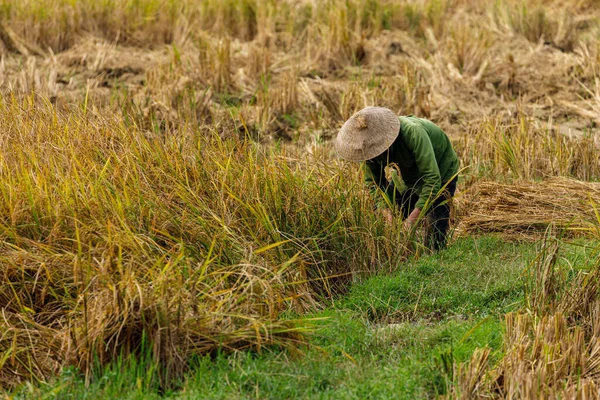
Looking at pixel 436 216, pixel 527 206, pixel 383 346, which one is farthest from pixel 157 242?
pixel 527 206

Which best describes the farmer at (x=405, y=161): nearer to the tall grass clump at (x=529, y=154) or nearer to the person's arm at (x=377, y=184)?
the person's arm at (x=377, y=184)

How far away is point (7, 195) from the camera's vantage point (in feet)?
18.3

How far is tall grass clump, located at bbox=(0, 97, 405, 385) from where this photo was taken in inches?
185

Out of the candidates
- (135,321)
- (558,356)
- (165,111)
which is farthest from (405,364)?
(165,111)

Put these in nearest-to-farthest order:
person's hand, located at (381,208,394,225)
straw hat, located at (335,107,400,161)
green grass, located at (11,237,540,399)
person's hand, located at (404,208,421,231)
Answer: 1. green grass, located at (11,237,540,399)
2. straw hat, located at (335,107,400,161)
3. person's hand, located at (381,208,394,225)
4. person's hand, located at (404,208,421,231)

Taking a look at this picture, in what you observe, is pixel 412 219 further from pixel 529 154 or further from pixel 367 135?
pixel 529 154

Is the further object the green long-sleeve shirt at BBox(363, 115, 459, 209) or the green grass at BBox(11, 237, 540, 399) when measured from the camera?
the green long-sleeve shirt at BBox(363, 115, 459, 209)

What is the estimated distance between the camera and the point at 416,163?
6.64 metres

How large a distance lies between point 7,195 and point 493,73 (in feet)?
22.5

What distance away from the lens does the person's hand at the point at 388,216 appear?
6.38 meters

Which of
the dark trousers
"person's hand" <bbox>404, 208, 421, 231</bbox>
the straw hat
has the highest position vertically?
the straw hat

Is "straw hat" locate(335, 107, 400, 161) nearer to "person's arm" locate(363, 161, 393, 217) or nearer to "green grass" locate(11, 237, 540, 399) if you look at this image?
"person's arm" locate(363, 161, 393, 217)

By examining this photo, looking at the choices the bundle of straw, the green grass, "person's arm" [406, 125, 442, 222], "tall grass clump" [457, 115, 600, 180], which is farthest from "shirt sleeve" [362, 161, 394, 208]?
"tall grass clump" [457, 115, 600, 180]

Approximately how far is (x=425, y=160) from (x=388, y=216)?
1.48ft
